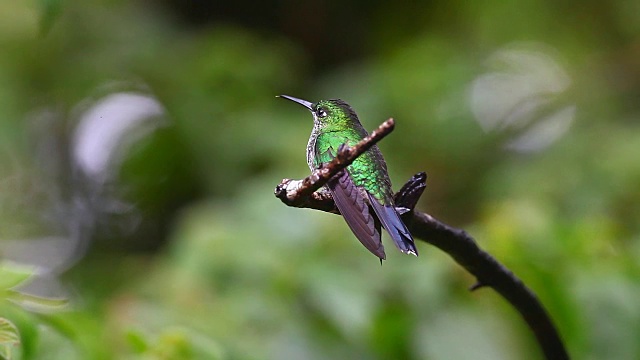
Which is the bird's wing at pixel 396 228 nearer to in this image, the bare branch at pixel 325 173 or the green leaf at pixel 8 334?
the bare branch at pixel 325 173

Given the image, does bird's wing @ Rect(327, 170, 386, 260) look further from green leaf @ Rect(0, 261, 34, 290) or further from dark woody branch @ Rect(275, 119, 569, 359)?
green leaf @ Rect(0, 261, 34, 290)

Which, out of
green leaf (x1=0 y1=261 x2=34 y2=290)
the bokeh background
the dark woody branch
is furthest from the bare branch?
the bokeh background

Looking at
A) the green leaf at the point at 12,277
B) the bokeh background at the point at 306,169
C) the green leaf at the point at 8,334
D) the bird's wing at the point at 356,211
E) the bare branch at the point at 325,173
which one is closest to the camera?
the bare branch at the point at 325,173

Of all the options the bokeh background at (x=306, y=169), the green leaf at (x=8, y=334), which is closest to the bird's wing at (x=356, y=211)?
the green leaf at (x=8, y=334)

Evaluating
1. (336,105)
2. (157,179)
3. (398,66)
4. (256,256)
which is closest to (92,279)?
(157,179)

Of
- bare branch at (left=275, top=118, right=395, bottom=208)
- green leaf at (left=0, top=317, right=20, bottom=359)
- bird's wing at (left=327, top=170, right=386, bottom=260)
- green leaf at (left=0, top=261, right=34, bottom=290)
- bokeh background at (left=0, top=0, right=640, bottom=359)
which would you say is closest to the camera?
bare branch at (left=275, top=118, right=395, bottom=208)

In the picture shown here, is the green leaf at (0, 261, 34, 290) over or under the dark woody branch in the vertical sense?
over

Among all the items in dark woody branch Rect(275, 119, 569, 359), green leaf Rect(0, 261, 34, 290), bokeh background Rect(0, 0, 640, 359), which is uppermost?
bokeh background Rect(0, 0, 640, 359)

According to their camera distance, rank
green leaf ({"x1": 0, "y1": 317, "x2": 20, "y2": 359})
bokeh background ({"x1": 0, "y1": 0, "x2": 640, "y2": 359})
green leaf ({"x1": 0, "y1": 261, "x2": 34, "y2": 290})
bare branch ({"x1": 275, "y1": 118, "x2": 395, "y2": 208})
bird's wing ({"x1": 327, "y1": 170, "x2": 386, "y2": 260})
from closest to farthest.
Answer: bare branch ({"x1": 275, "y1": 118, "x2": 395, "y2": 208}) → bird's wing ({"x1": 327, "y1": 170, "x2": 386, "y2": 260}) → green leaf ({"x1": 0, "y1": 317, "x2": 20, "y2": 359}) → green leaf ({"x1": 0, "y1": 261, "x2": 34, "y2": 290}) → bokeh background ({"x1": 0, "y1": 0, "x2": 640, "y2": 359})

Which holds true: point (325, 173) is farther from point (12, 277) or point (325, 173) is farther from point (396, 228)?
point (12, 277)
